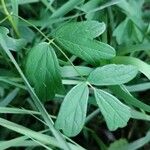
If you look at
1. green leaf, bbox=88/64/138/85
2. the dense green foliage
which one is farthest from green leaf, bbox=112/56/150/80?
green leaf, bbox=88/64/138/85

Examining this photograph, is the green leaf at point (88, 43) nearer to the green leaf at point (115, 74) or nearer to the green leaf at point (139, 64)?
the green leaf at point (115, 74)

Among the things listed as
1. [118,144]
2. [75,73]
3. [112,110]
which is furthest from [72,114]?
[118,144]

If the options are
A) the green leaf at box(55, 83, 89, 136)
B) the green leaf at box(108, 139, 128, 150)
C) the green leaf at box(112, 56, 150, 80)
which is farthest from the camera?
the green leaf at box(108, 139, 128, 150)

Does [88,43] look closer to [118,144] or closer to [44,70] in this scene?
[44,70]

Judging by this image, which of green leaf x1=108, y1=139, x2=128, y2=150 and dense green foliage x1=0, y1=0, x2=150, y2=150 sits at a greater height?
dense green foliage x1=0, y1=0, x2=150, y2=150

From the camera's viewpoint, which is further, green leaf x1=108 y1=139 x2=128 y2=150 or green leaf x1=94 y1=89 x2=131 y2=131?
green leaf x1=108 y1=139 x2=128 y2=150

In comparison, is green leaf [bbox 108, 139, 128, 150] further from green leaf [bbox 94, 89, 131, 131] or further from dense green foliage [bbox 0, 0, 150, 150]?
green leaf [bbox 94, 89, 131, 131]

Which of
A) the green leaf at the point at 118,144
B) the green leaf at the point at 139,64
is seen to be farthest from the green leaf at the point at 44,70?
the green leaf at the point at 118,144

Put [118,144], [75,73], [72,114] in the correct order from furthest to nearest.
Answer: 1. [118,144]
2. [75,73]
3. [72,114]

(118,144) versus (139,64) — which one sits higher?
(139,64)
